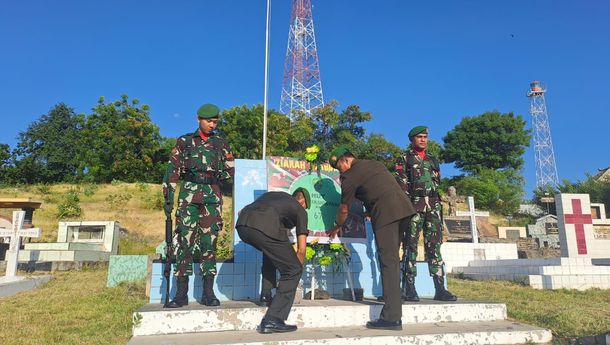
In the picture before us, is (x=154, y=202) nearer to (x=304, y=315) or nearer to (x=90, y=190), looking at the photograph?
(x=90, y=190)

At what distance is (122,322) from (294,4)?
106ft

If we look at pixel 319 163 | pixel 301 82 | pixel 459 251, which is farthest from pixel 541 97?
pixel 319 163

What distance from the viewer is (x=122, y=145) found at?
3488cm

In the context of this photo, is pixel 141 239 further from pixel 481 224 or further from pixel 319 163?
pixel 481 224

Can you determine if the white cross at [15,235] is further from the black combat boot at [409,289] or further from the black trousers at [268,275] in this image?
the black combat boot at [409,289]

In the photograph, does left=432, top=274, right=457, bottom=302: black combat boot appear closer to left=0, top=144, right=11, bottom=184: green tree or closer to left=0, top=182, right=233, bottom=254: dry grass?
left=0, top=182, right=233, bottom=254: dry grass

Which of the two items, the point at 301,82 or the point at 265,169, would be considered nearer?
the point at 265,169

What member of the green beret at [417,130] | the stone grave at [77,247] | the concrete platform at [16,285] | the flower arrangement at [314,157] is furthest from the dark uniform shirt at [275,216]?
the stone grave at [77,247]

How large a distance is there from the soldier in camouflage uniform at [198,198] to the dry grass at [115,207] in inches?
550

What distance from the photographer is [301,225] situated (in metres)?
3.94

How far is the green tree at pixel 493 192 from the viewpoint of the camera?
111 feet

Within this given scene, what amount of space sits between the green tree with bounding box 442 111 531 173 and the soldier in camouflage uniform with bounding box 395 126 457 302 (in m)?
38.6

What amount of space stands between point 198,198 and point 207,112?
39.3 inches

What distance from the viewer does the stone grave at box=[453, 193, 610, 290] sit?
9.34m
